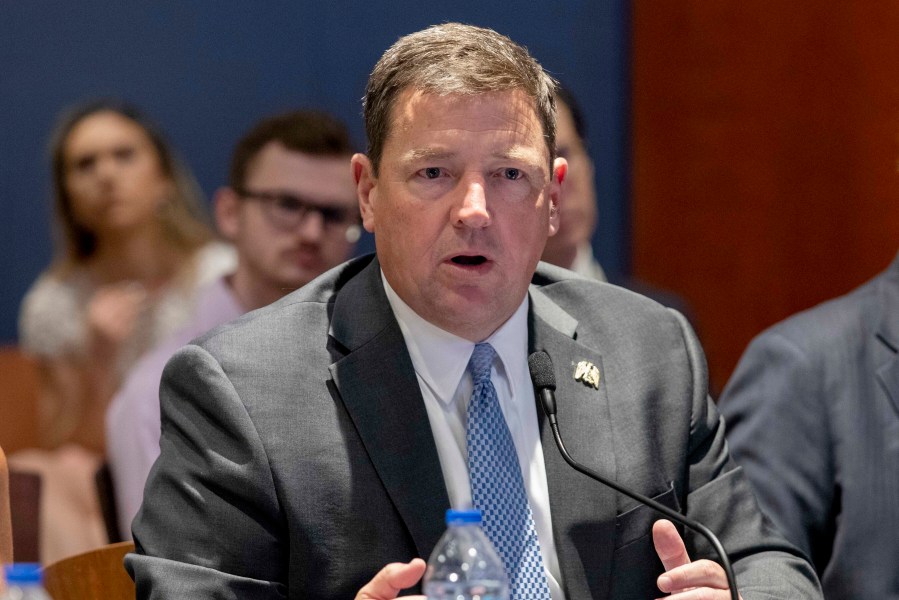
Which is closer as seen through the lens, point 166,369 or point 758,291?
point 166,369

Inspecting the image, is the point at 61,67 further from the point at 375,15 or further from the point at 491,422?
the point at 491,422

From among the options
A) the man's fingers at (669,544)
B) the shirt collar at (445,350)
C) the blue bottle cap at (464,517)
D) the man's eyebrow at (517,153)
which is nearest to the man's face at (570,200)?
the shirt collar at (445,350)

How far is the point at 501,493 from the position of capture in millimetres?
2248

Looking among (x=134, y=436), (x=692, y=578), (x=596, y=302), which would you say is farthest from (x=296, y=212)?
(x=692, y=578)

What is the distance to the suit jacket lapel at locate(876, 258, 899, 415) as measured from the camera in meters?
2.83

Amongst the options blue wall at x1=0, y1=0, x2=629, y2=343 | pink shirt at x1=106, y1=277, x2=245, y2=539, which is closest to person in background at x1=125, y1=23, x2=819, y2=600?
pink shirt at x1=106, y1=277, x2=245, y2=539

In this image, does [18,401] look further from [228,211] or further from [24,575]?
[24,575]

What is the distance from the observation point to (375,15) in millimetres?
5539

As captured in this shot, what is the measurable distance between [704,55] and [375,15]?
1358 millimetres

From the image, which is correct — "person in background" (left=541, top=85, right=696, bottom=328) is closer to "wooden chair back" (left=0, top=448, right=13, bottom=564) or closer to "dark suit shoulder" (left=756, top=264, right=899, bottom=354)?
"dark suit shoulder" (left=756, top=264, right=899, bottom=354)

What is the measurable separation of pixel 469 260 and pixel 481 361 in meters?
0.19

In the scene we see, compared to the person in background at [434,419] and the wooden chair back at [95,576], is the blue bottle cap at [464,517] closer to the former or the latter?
the person in background at [434,419]

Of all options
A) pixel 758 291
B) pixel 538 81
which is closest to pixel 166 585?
pixel 538 81

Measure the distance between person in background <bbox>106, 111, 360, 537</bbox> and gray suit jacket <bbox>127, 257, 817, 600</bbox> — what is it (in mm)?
1380
